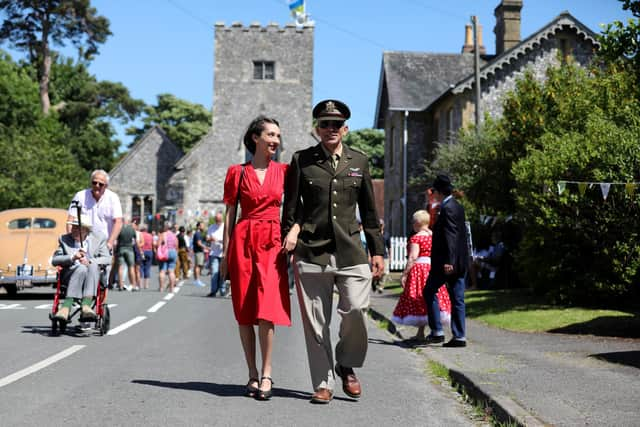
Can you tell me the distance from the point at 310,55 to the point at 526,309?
140ft

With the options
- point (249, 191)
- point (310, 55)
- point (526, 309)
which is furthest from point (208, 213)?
point (249, 191)

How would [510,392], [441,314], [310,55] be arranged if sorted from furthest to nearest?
[310,55] < [441,314] < [510,392]

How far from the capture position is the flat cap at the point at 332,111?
6.19 metres

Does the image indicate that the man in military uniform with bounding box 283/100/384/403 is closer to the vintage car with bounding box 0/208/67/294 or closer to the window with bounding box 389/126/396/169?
the vintage car with bounding box 0/208/67/294

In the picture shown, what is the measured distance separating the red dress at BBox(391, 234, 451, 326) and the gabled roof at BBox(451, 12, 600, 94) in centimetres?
2407

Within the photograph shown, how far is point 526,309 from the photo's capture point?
14047mm

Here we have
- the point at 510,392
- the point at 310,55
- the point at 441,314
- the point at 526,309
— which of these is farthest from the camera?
the point at 310,55

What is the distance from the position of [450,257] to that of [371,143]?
80.0 m

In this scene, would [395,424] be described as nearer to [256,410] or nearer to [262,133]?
[256,410]

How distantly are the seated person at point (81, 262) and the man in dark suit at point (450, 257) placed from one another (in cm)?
390

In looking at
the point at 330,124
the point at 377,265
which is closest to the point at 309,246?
the point at 377,265

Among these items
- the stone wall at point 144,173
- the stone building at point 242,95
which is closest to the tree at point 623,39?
the stone building at point 242,95

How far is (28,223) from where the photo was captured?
1872 cm

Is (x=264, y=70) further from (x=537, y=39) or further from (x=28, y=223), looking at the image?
(x=28, y=223)
